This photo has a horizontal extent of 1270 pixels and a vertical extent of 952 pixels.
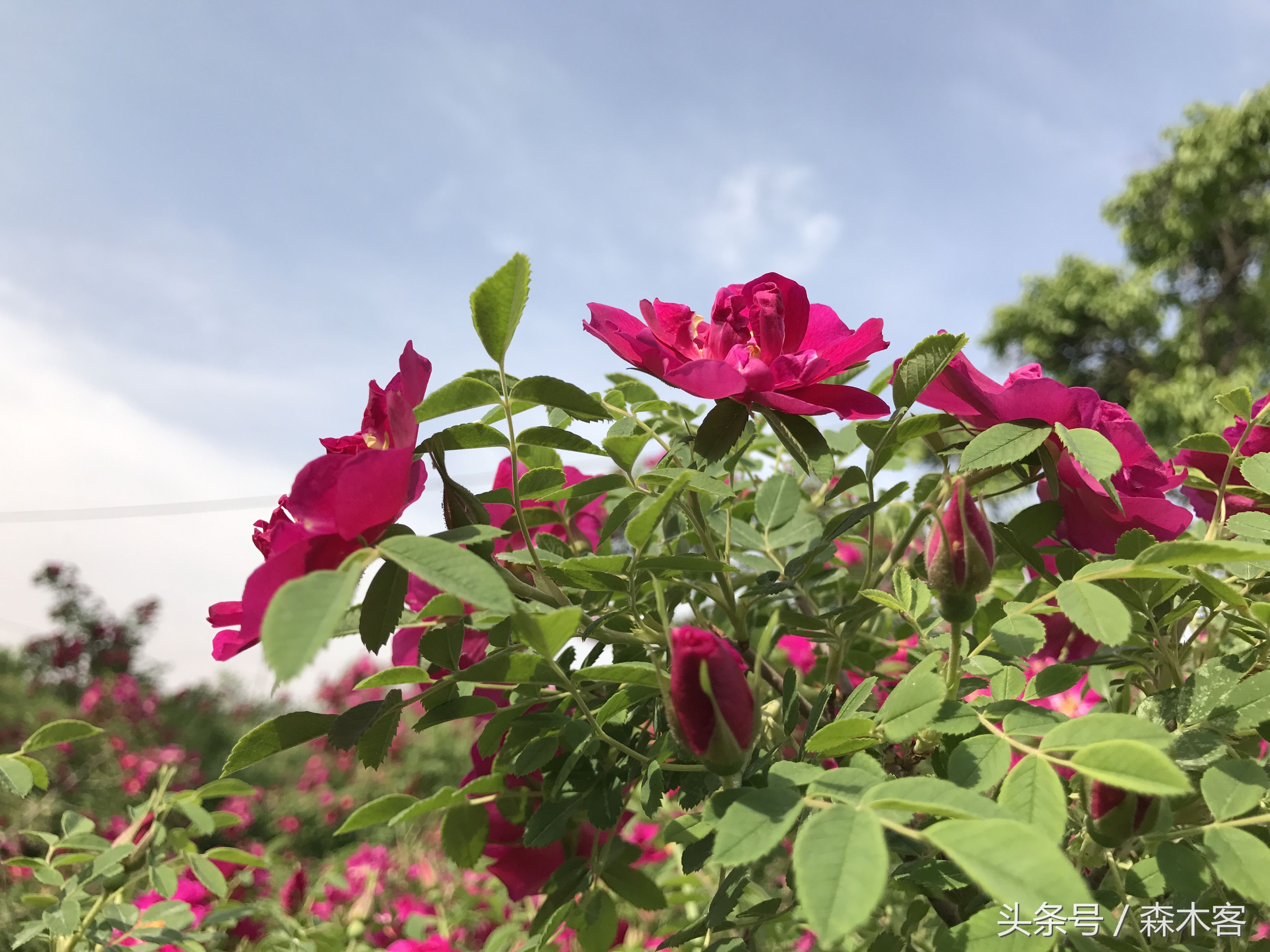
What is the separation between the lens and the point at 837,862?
0.30m

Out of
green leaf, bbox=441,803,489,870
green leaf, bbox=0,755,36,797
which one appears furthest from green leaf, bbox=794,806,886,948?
green leaf, bbox=0,755,36,797

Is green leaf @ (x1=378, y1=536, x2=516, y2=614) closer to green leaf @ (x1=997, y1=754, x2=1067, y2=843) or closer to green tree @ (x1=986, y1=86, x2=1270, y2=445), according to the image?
green leaf @ (x1=997, y1=754, x2=1067, y2=843)

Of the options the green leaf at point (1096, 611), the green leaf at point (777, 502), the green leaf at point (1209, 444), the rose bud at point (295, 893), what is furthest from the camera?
the rose bud at point (295, 893)

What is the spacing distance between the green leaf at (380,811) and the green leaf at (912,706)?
0.86 ft

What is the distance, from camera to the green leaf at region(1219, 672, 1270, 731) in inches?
17.1

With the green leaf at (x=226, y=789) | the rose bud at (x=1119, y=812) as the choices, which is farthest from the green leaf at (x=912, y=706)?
the green leaf at (x=226, y=789)

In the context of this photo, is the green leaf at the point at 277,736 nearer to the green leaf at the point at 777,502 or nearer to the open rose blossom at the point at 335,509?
the open rose blossom at the point at 335,509

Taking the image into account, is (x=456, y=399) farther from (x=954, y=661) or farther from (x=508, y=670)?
(x=954, y=661)

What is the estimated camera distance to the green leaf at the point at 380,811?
432mm

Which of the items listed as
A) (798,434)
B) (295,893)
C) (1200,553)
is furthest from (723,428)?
(295,893)

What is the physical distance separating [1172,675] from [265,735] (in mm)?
581

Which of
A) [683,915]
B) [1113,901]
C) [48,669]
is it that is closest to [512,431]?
[1113,901]

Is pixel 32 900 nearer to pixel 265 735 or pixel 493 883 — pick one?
pixel 265 735

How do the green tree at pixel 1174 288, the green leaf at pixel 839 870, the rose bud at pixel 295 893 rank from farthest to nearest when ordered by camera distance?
the green tree at pixel 1174 288
the rose bud at pixel 295 893
the green leaf at pixel 839 870
